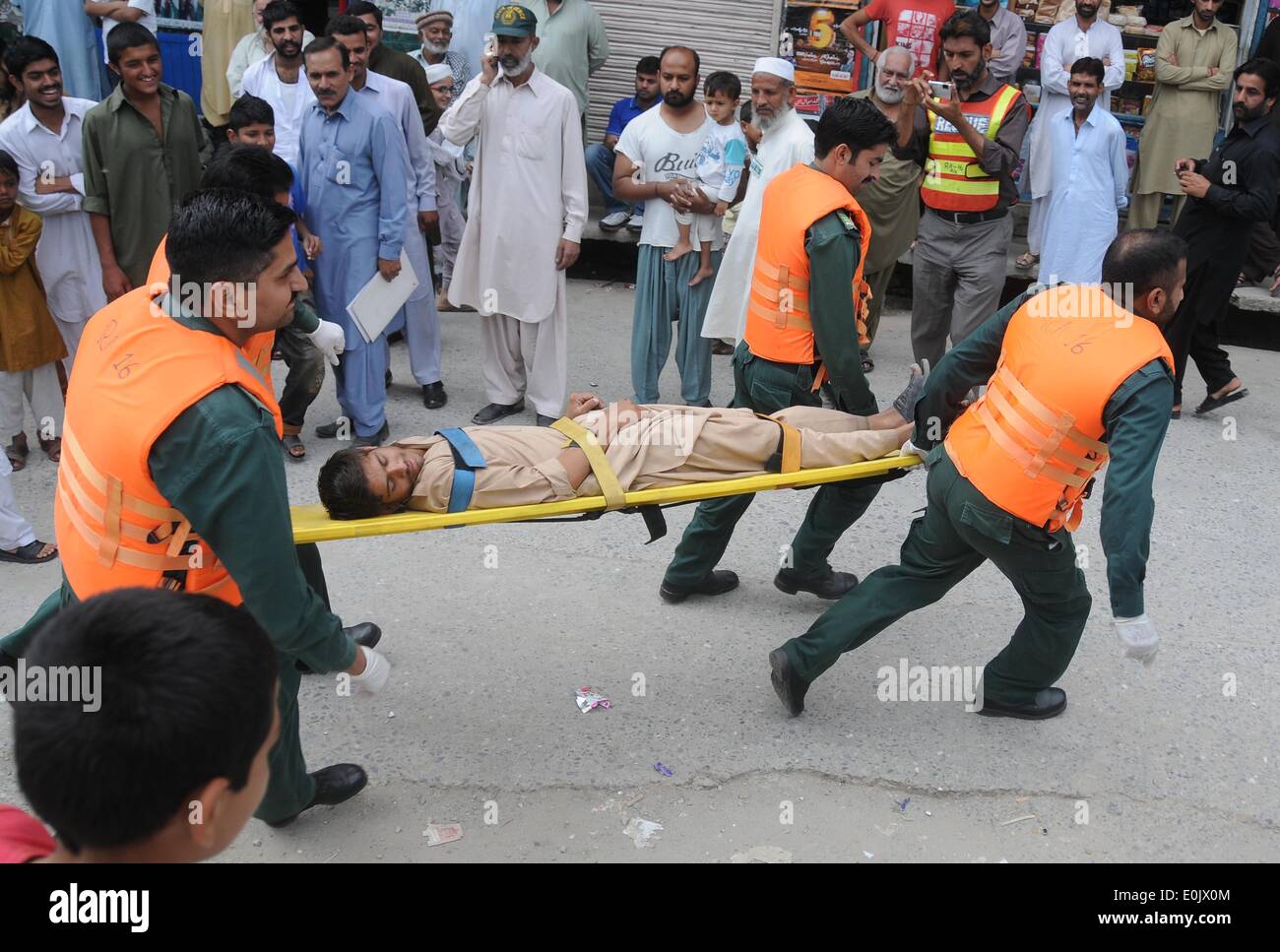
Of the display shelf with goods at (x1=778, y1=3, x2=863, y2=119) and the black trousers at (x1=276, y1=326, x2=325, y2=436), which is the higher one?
the display shelf with goods at (x1=778, y1=3, x2=863, y2=119)

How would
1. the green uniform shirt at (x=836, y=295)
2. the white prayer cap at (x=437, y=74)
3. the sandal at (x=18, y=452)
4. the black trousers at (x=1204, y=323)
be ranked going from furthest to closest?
the white prayer cap at (x=437, y=74) < the black trousers at (x=1204, y=323) < the sandal at (x=18, y=452) < the green uniform shirt at (x=836, y=295)

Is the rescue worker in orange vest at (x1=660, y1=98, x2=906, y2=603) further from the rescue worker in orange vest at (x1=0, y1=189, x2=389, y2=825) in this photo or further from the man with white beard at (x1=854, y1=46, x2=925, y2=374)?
the man with white beard at (x1=854, y1=46, x2=925, y2=374)

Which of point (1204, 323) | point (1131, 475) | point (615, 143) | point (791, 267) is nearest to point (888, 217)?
point (1204, 323)

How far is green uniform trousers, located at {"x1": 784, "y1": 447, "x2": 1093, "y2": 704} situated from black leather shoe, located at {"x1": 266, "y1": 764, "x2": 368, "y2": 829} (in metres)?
1.34

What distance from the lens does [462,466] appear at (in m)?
3.70

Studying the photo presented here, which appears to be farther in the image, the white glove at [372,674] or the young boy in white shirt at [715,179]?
the young boy in white shirt at [715,179]

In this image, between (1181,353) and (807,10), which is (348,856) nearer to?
(1181,353)

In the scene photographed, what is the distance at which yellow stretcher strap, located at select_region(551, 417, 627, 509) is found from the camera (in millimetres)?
3432

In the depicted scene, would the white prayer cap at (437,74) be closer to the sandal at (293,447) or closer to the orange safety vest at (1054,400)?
the sandal at (293,447)

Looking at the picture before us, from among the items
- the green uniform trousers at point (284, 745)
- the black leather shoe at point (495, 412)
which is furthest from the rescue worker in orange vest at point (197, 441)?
the black leather shoe at point (495, 412)

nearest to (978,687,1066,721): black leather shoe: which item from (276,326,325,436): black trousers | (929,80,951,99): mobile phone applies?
(929,80,951,99): mobile phone

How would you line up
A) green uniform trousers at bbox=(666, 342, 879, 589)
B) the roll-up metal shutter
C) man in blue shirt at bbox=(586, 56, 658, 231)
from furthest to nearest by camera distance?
the roll-up metal shutter, man in blue shirt at bbox=(586, 56, 658, 231), green uniform trousers at bbox=(666, 342, 879, 589)

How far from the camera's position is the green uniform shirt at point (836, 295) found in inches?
156

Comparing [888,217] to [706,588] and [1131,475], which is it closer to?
[706,588]
